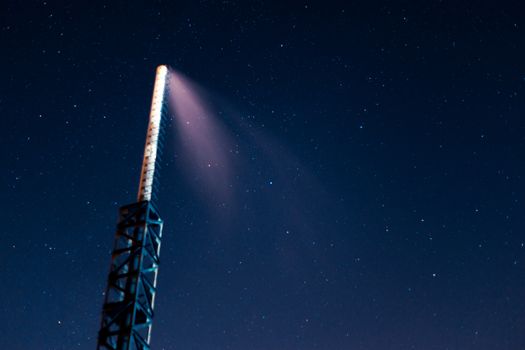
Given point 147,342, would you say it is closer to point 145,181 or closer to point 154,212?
point 154,212

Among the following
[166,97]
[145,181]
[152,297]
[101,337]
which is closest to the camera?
[101,337]

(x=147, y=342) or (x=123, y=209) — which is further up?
(x=123, y=209)

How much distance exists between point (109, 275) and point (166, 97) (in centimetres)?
970

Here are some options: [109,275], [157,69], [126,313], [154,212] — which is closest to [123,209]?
[154,212]

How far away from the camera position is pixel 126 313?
2428cm

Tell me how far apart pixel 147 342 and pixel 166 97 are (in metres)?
12.1

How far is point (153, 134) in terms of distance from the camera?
1164 inches

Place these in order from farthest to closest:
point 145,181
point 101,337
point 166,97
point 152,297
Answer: point 166,97 → point 145,181 → point 152,297 → point 101,337

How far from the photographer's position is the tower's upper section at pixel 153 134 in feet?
91.6

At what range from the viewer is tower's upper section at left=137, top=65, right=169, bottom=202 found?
2791 cm

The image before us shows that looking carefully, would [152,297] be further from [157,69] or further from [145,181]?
[157,69]

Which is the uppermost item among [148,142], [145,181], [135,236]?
[148,142]

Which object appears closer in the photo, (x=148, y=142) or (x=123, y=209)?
(x=123, y=209)

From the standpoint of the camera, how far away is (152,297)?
25.5 m
